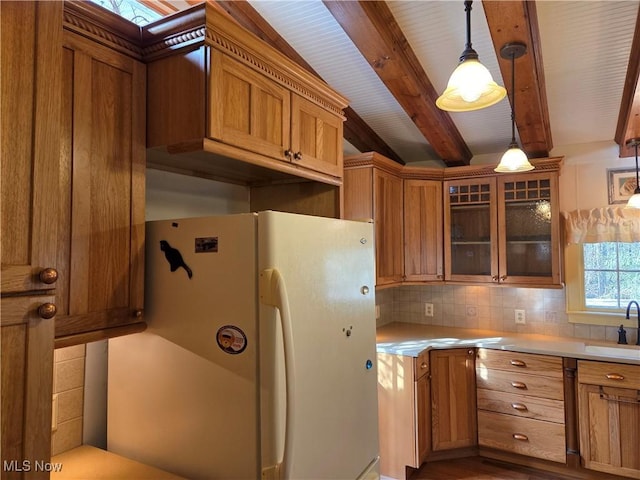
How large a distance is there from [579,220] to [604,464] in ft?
5.39

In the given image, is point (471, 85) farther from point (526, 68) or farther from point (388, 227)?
point (388, 227)

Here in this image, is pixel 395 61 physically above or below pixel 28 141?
above

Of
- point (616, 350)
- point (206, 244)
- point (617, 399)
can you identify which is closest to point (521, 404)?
point (617, 399)

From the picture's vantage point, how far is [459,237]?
3.22 metres

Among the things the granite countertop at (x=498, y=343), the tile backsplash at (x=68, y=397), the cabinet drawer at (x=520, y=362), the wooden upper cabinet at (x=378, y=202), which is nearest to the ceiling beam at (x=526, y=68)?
the wooden upper cabinet at (x=378, y=202)

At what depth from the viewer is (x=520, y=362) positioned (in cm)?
269

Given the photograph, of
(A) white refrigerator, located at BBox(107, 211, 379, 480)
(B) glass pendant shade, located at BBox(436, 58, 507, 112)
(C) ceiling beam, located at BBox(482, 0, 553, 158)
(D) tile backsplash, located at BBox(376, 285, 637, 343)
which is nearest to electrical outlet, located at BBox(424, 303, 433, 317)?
(D) tile backsplash, located at BBox(376, 285, 637, 343)

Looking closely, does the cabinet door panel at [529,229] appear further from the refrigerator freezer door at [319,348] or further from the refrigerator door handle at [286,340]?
the refrigerator door handle at [286,340]

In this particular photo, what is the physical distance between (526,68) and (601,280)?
1861 millimetres

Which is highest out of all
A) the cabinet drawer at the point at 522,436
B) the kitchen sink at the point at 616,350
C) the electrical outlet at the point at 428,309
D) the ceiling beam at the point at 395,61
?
the ceiling beam at the point at 395,61

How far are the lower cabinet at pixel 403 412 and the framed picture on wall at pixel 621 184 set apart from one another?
73.0 inches

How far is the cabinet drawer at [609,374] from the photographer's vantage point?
239cm

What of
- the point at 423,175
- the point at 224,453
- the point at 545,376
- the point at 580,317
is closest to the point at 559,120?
the point at 423,175

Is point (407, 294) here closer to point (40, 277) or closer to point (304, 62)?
point (304, 62)
